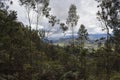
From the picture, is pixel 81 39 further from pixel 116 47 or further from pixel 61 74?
pixel 61 74

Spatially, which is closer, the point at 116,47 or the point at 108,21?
the point at 108,21

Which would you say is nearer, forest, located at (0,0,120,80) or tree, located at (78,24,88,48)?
forest, located at (0,0,120,80)

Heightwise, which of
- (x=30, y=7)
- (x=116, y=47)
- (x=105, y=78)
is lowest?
(x=105, y=78)

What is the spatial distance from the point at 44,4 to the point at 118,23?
1359cm

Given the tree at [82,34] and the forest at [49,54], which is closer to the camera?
the forest at [49,54]

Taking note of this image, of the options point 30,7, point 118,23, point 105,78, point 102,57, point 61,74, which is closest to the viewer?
point 61,74

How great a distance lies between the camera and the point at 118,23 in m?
41.0

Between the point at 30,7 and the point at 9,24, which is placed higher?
the point at 30,7

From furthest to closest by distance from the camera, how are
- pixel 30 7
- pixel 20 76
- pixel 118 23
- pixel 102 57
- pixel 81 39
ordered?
pixel 81 39
pixel 30 7
pixel 118 23
pixel 102 57
pixel 20 76

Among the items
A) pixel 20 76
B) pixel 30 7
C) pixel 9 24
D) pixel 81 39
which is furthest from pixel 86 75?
pixel 81 39

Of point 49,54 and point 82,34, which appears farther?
point 82,34

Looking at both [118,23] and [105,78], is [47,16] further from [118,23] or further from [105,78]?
[105,78]

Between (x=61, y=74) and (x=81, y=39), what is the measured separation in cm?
6366

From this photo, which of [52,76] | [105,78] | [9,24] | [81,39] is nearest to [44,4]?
[9,24]
